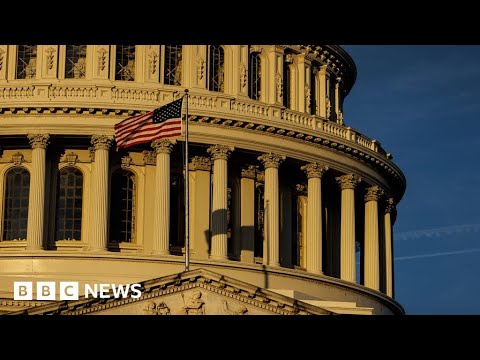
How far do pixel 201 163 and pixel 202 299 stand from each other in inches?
638

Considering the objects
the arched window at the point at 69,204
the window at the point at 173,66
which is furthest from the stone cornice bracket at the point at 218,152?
the arched window at the point at 69,204

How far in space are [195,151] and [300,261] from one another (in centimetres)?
856

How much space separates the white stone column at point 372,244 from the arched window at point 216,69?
35.3 feet

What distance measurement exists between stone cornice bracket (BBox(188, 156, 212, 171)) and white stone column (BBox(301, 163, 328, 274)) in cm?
547

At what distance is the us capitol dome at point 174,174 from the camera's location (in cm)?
6384

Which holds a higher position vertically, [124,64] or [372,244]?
[124,64]

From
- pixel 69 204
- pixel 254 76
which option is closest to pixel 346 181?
pixel 254 76

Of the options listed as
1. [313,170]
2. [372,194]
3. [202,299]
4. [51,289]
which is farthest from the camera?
[372,194]

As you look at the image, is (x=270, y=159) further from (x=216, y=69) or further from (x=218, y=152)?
(x=216, y=69)

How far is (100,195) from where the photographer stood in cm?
6406

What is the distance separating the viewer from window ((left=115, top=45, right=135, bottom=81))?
67.6 m

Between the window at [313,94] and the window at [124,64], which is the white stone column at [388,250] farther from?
the window at [124,64]

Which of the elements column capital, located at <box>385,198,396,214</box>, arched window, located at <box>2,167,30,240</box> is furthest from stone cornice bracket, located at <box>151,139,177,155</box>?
column capital, located at <box>385,198,396,214</box>
